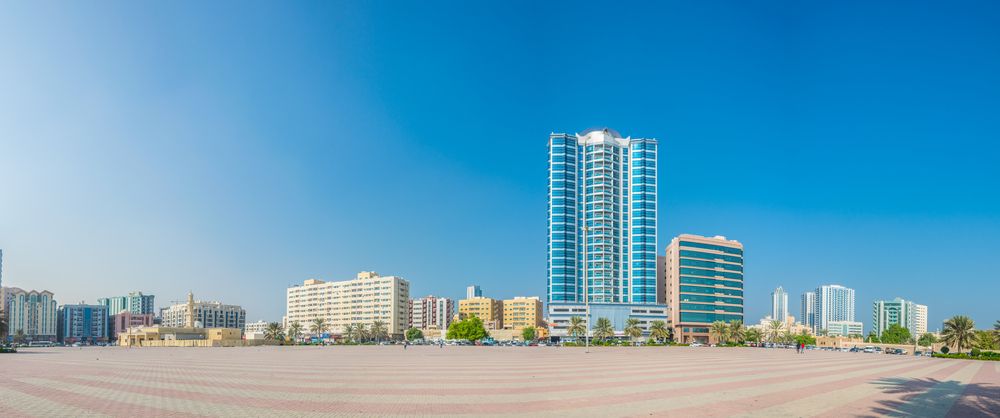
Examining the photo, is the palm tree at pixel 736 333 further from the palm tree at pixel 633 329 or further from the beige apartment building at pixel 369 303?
the beige apartment building at pixel 369 303

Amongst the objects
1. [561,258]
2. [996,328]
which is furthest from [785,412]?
[561,258]

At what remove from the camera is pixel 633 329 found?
129 m

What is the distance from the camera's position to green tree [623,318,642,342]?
129m

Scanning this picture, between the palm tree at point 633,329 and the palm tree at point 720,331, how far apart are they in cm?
1564

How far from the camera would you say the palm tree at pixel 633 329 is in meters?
129

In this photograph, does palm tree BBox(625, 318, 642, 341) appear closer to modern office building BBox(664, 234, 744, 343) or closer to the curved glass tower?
the curved glass tower

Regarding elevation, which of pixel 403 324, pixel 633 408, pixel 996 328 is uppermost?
pixel 633 408

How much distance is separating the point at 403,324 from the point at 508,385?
534 ft

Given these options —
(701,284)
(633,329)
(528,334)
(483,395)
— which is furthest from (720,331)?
(483,395)

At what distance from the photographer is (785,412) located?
1741 cm

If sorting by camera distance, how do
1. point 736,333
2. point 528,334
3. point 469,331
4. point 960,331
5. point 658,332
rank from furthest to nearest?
1. point 528,334
2. point 658,332
3. point 469,331
4. point 736,333
5. point 960,331

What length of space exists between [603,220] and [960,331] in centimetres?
8369

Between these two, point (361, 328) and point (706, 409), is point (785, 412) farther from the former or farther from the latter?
point (361, 328)

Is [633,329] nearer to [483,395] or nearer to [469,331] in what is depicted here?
[469,331]
